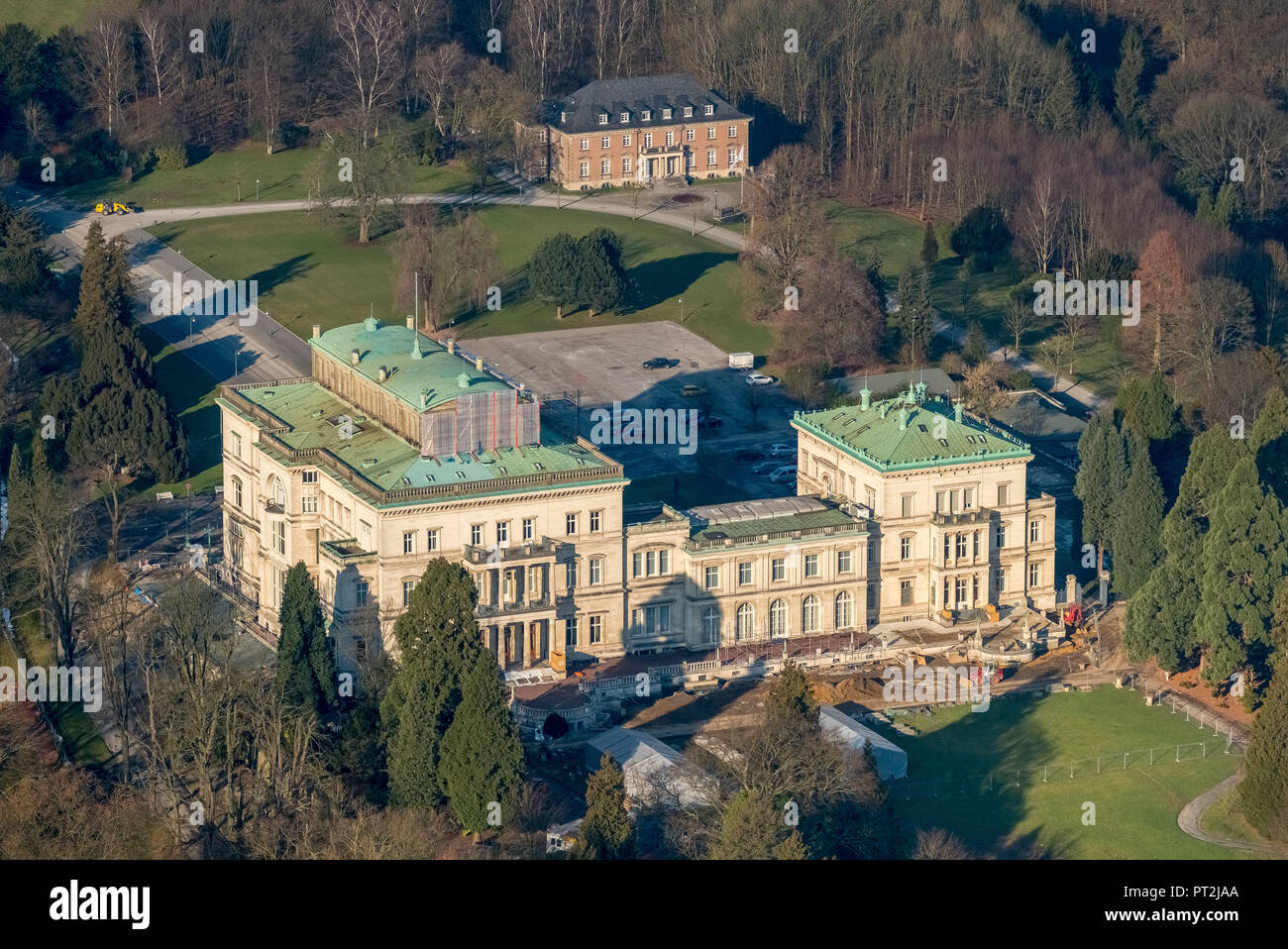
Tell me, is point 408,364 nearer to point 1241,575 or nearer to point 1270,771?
point 1241,575

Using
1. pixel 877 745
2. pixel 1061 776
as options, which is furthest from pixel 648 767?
pixel 1061 776

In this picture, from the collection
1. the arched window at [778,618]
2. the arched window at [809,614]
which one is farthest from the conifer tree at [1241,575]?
the arched window at [778,618]

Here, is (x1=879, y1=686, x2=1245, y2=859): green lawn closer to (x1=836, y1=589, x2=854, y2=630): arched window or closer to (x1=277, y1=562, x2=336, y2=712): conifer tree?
(x1=836, y1=589, x2=854, y2=630): arched window

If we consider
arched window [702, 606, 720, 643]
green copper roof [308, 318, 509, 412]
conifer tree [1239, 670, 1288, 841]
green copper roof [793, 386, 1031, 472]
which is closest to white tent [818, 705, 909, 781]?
arched window [702, 606, 720, 643]

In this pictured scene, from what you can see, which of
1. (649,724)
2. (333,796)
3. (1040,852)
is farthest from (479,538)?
(1040,852)

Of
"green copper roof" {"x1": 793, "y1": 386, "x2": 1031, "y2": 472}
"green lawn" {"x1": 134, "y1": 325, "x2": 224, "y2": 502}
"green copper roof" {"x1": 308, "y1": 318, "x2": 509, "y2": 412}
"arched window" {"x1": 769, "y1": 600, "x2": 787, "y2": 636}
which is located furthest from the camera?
"green lawn" {"x1": 134, "y1": 325, "x2": 224, "y2": 502}

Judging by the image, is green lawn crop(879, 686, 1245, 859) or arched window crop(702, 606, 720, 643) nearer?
green lawn crop(879, 686, 1245, 859)
